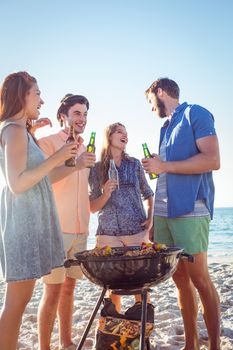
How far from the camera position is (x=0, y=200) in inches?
113

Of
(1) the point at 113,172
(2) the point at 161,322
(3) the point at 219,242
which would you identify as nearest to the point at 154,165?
(1) the point at 113,172

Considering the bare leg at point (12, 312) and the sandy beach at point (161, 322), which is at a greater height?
the bare leg at point (12, 312)

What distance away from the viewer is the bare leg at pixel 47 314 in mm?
3527

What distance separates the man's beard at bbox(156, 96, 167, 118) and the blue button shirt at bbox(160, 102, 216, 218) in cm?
33

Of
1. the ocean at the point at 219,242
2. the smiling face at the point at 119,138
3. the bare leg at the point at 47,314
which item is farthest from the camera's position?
the ocean at the point at 219,242

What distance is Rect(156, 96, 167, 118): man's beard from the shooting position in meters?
4.11

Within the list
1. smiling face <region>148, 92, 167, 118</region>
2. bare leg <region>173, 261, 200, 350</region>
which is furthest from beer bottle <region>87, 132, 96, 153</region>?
bare leg <region>173, 261, 200, 350</region>

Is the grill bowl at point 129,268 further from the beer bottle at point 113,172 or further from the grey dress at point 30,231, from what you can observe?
the beer bottle at point 113,172

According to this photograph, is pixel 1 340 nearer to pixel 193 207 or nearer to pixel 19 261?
pixel 19 261

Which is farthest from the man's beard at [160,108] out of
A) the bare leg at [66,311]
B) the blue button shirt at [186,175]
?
the bare leg at [66,311]

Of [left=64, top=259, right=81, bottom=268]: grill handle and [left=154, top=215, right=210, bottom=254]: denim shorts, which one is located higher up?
[left=154, top=215, right=210, bottom=254]: denim shorts

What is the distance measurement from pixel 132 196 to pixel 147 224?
34cm

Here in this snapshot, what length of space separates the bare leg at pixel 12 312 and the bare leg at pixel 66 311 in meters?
1.27

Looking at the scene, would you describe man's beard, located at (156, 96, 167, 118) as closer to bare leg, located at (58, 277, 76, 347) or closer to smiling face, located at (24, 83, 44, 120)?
smiling face, located at (24, 83, 44, 120)
